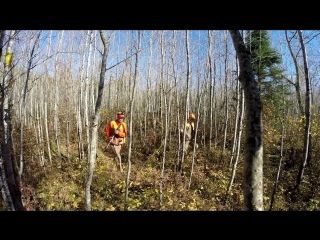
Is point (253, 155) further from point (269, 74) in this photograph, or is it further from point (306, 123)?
point (269, 74)

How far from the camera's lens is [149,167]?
30.1 ft

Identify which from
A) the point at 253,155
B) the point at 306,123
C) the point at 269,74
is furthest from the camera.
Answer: the point at 269,74

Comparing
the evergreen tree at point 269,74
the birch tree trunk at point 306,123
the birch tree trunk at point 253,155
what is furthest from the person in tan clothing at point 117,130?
the evergreen tree at point 269,74

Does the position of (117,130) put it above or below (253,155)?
above

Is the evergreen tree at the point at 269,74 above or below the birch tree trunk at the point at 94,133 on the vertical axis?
above

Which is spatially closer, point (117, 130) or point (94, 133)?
point (94, 133)

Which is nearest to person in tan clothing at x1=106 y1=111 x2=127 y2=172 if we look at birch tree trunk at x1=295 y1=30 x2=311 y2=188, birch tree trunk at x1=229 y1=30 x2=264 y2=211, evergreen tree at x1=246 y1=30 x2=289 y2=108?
birch tree trunk at x1=229 y1=30 x2=264 y2=211

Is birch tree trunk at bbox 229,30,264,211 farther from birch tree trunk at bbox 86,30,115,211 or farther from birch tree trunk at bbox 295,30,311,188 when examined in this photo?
birch tree trunk at bbox 295,30,311,188

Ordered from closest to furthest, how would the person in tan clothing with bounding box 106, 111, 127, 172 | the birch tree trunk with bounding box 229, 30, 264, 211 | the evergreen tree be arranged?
the birch tree trunk with bounding box 229, 30, 264, 211 → the person in tan clothing with bounding box 106, 111, 127, 172 → the evergreen tree

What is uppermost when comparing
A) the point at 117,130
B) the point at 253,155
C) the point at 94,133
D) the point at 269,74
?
the point at 269,74

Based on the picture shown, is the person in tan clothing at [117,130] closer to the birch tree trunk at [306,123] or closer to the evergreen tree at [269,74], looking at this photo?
the birch tree trunk at [306,123]

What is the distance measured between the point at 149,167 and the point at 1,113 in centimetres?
601

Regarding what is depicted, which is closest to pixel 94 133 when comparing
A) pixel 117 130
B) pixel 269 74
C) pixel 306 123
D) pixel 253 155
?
pixel 253 155
